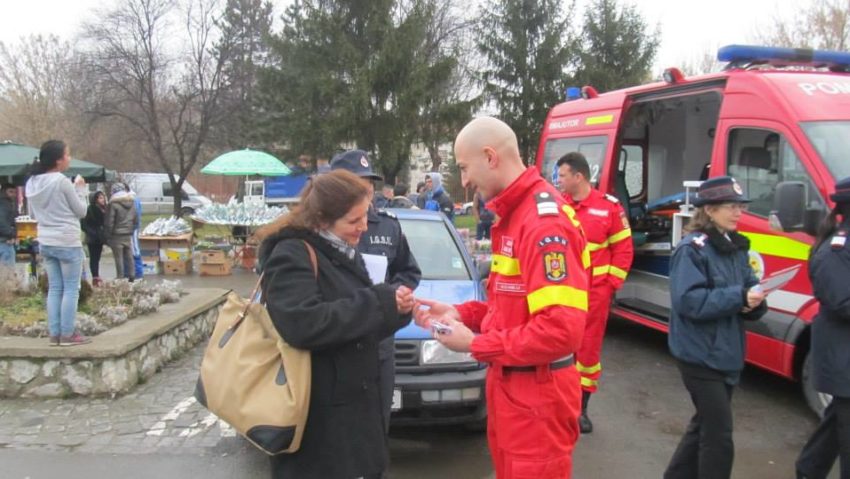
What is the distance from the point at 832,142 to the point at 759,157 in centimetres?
66

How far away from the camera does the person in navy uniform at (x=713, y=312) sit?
323cm

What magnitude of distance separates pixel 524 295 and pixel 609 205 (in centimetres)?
297

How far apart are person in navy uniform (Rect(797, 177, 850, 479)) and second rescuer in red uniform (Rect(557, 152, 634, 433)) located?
60.4 inches

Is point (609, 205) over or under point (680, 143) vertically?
under

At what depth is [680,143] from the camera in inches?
340

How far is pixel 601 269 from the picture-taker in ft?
16.0

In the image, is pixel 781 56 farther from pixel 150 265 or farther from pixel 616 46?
pixel 616 46

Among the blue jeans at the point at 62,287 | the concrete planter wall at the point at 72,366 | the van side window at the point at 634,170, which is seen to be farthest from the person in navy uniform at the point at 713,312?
the van side window at the point at 634,170

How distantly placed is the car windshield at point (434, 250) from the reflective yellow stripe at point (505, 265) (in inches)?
120

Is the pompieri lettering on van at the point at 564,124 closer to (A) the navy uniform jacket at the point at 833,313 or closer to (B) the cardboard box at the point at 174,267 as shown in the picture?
(A) the navy uniform jacket at the point at 833,313

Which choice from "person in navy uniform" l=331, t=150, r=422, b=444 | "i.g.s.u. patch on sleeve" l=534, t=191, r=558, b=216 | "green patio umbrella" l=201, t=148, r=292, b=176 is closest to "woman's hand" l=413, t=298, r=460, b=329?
"i.g.s.u. patch on sleeve" l=534, t=191, r=558, b=216

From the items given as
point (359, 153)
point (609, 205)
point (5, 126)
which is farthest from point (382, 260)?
point (5, 126)

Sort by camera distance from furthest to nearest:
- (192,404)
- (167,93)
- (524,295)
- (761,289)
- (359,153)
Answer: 1. (167,93)
2. (192,404)
3. (359,153)
4. (761,289)
5. (524,295)

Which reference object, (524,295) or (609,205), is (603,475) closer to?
→ (609,205)
